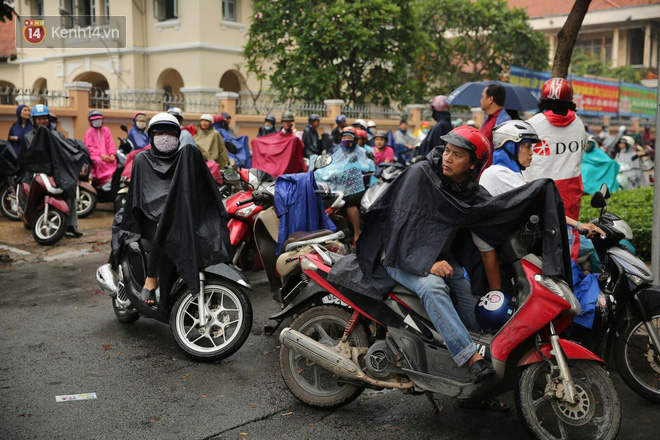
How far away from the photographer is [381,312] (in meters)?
4.24

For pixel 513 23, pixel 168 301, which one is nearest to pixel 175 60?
pixel 513 23

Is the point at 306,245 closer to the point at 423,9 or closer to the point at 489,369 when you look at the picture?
the point at 489,369

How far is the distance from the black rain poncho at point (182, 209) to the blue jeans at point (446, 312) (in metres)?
1.78

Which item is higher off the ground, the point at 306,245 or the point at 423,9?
the point at 423,9

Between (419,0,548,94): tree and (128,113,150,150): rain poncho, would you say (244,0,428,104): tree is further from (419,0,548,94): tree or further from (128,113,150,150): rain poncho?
(128,113,150,150): rain poncho

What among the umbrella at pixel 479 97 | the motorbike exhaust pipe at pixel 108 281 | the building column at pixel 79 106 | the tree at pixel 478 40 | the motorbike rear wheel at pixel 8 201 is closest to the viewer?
the motorbike exhaust pipe at pixel 108 281

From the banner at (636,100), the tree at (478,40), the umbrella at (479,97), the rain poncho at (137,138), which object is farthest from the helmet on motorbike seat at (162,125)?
the banner at (636,100)

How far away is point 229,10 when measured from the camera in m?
26.8

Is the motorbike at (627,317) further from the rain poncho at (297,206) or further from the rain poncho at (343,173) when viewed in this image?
the rain poncho at (343,173)

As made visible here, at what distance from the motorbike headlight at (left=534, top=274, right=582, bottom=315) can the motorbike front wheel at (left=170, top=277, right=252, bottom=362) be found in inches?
87.1

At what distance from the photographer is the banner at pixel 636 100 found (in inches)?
1325

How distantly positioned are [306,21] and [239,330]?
660 inches

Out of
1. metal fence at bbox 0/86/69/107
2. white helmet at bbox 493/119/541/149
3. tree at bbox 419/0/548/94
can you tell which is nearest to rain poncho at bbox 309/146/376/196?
white helmet at bbox 493/119/541/149

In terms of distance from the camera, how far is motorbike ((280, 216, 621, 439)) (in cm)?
377
